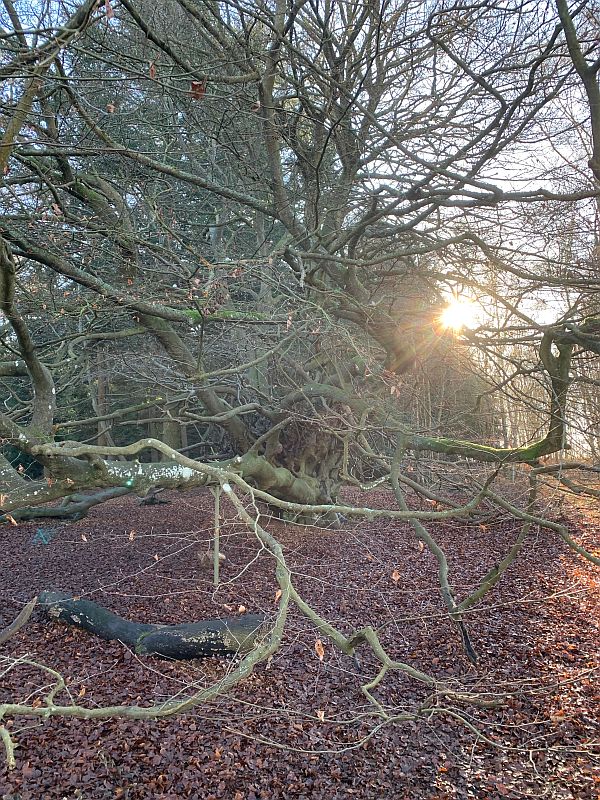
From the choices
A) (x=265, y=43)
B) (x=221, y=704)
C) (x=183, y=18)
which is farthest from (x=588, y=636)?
(x=183, y=18)

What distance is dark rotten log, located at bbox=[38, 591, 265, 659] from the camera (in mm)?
4766

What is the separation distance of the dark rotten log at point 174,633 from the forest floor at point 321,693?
0.33 feet

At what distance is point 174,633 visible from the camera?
4.85 metres

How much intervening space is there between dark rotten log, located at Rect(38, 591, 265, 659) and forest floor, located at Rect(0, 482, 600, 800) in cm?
10

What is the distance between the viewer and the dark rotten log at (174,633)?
4766 mm

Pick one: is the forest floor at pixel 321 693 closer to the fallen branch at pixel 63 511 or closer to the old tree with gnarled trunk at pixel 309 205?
the old tree with gnarled trunk at pixel 309 205

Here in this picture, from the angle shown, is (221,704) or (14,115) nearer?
(14,115)

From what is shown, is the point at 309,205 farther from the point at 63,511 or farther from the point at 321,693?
the point at 63,511

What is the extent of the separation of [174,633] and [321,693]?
137cm

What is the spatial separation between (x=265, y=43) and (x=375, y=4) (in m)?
1.40

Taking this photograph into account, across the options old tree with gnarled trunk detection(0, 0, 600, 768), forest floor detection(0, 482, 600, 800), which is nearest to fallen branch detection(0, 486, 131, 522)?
forest floor detection(0, 482, 600, 800)

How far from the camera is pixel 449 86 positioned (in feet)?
16.7

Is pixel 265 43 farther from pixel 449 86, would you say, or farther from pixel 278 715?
pixel 278 715

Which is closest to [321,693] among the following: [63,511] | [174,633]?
[174,633]
